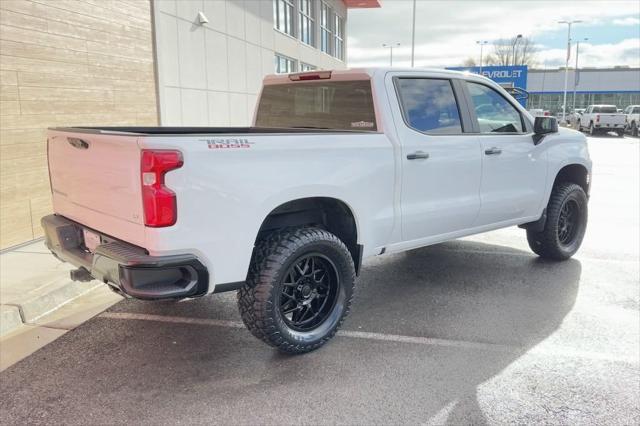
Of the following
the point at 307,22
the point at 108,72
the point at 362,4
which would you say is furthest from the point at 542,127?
the point at 362,4

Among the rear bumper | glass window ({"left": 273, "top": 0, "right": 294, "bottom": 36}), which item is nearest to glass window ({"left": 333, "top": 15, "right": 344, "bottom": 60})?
glass window ({"left": 273, "top": 0, "right": 294, "bottom": 36})

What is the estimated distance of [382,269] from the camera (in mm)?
6195

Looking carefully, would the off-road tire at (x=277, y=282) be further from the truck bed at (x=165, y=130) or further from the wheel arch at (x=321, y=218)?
the truck bed at (x=165, y=130)

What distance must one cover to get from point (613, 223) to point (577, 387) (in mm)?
5947

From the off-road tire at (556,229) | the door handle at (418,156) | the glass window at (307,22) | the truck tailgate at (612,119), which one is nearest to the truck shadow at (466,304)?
the off-road tire at (556,229)

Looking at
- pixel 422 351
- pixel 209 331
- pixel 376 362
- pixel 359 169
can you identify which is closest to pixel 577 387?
pixel 422 351

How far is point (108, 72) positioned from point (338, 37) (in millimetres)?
20974

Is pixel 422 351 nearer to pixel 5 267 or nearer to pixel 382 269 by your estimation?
pixel 382 269

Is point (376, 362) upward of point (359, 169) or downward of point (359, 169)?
downward

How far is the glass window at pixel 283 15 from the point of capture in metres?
17.7

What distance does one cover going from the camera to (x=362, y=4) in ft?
93.6

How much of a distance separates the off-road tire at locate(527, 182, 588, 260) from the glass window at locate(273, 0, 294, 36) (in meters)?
12.8

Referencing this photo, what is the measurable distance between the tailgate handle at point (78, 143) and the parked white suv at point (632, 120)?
3500 centimetres

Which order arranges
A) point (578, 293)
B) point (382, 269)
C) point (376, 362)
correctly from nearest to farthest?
point (376, 362) → point (578, 293) → point (382, 269)
